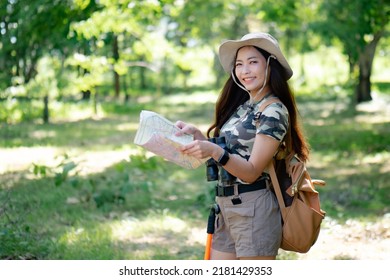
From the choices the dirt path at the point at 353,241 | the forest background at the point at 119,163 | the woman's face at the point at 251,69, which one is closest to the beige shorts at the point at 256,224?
the woman's face at the point at 251,69

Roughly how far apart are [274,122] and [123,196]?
5.03 m

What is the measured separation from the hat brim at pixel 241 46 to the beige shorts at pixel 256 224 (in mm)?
677

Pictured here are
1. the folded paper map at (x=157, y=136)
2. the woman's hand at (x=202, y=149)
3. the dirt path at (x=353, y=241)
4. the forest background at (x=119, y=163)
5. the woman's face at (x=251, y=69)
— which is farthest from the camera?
the forest background at (x=119, y=163)

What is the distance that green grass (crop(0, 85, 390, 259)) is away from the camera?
6.14m

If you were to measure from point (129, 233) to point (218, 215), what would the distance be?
11.0 feet

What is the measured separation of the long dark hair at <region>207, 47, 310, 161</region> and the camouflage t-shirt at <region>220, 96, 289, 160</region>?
0.09 m

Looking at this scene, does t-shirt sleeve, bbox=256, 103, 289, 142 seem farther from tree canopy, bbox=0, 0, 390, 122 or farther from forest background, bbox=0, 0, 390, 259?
tree canopy, bbox=0, 0, 390, 122

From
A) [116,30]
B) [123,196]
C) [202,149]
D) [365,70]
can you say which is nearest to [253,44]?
[202,149]

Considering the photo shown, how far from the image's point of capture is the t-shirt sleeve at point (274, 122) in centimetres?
332

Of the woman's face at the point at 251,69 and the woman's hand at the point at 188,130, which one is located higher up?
the woman's face at the point at 251,69

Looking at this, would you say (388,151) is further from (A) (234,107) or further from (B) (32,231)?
(A) (234,107)

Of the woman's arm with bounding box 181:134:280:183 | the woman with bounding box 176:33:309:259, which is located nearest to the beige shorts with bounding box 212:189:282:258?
the woman with bounding box 176:33:309:259

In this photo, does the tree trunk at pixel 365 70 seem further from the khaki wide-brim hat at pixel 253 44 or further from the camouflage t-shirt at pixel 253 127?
the camouflage t-shirt at pixel 253 127
